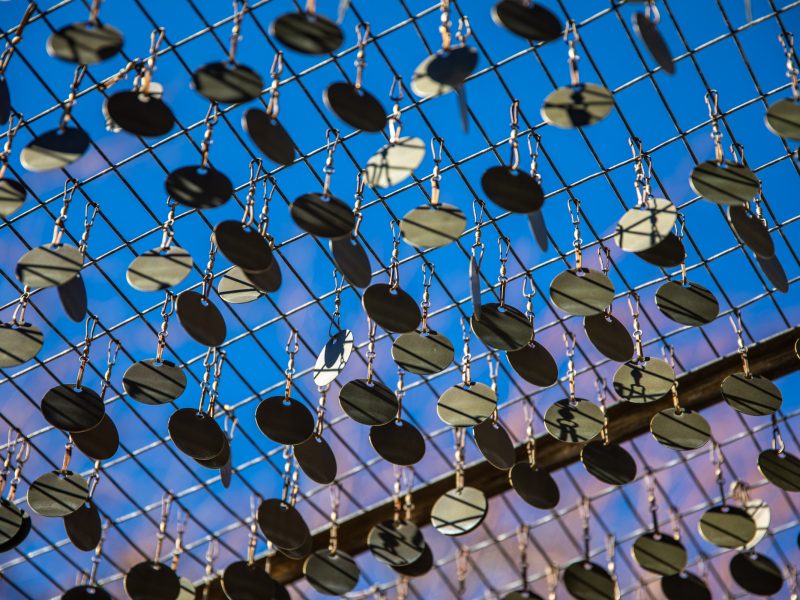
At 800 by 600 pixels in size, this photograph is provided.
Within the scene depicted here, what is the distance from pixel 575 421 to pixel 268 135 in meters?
4.37

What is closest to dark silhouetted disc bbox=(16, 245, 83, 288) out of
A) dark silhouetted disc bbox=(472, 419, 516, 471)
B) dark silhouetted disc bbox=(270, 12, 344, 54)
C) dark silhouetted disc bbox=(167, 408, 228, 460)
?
dark silhouetted disc bbox=(167, 408, 228, 460)

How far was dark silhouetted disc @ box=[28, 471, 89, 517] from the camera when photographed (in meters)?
12.1

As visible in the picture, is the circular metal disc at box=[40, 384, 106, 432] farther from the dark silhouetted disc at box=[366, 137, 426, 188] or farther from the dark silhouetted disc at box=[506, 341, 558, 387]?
the dark silhouetted disc at box=[506, 341, 558, 387]

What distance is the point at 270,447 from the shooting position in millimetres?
16156

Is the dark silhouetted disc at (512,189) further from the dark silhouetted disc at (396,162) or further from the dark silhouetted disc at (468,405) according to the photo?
the dark silhouetted disc at (468,405)

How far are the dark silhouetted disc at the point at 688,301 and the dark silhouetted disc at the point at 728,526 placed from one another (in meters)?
2.51

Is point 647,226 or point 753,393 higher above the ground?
point 647,226

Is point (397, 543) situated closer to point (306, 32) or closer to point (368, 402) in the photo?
point (368, 402)

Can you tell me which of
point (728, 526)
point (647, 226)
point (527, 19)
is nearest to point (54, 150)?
point (527, 19)

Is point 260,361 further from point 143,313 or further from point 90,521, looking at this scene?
point 90,521

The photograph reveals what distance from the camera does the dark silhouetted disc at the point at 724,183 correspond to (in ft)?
33.8

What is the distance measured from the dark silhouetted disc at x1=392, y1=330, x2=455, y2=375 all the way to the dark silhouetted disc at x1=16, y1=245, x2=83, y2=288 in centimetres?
306

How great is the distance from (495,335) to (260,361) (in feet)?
16.2

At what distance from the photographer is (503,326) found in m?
11.1
